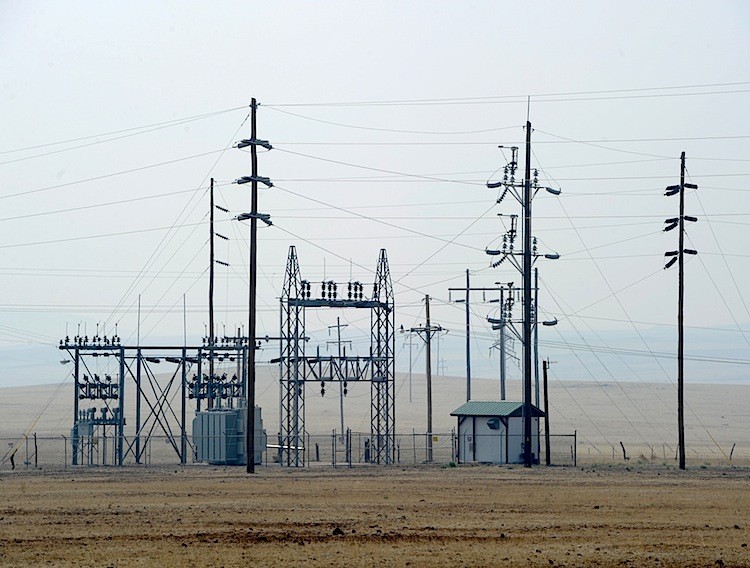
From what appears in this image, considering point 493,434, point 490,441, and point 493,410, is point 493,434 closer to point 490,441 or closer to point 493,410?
point 490,441

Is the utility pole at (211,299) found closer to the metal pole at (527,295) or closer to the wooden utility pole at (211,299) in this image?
the wooden utility pole at (211,299)

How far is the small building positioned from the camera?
2263 inches

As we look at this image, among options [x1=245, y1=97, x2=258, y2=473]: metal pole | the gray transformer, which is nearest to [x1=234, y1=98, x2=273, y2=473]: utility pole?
[x1=245, y1=97, x2=258, y2=473]: metal pole

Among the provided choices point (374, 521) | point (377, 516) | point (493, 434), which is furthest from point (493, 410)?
point (374, 521)

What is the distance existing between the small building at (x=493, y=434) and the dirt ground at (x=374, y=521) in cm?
1499

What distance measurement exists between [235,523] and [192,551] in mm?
4285

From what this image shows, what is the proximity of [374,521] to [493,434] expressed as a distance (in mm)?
32303

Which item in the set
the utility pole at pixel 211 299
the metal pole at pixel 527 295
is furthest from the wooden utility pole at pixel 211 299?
the metal pole at pixel 527 295

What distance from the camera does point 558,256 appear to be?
59438 millimetres

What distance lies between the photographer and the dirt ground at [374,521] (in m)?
20.9

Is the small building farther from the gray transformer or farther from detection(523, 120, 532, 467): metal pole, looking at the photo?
the gray transformer

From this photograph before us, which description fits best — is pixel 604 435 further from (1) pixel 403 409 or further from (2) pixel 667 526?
(2) pixel 667 526

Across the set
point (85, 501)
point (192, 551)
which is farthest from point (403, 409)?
point (192, 551)

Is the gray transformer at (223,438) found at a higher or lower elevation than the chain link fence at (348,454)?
Answer: higher
